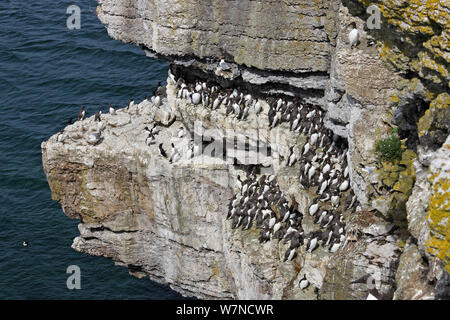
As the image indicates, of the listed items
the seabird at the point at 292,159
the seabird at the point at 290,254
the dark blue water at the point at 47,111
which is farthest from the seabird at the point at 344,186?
the dark blue water at the point at 47,111

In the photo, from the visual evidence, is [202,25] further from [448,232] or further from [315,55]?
[448,232]

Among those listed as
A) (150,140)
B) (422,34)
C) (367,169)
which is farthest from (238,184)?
(422,34)

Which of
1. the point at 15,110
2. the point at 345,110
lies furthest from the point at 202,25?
the point at 15,110

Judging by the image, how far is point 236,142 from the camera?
2620 centimetres

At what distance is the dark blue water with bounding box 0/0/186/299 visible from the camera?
30500 mm

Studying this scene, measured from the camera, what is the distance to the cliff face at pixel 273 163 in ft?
49.6

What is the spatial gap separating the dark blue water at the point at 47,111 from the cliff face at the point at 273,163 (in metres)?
1.36

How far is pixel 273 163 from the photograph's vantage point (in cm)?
2589

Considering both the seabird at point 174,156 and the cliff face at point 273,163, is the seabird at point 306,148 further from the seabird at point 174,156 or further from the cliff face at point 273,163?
the seabird at point 174,156

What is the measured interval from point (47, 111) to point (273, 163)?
18400 millimetres

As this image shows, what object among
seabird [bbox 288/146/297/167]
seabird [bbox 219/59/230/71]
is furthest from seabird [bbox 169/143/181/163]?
seabird [bbox 288/146/297/167]

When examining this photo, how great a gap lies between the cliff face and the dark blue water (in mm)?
1362

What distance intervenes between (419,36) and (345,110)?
6462 mm

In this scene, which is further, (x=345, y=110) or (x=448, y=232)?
(x=345, y=110)
